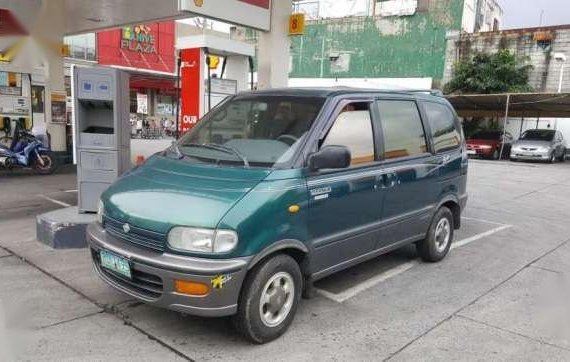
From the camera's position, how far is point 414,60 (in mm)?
27438

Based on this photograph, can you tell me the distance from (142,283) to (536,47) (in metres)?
25.1

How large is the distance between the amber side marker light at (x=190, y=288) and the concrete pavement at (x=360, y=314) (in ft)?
1.59

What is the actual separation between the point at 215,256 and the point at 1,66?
44.9 ft

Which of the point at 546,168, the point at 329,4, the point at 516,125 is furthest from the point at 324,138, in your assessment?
the point at 329,4

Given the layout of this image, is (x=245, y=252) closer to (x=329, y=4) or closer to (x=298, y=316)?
(x=298, y=316)

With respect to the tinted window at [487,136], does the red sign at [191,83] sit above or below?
above

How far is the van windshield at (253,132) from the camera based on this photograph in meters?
3.83

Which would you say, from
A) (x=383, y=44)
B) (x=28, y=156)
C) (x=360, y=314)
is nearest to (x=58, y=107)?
(x=28, y=156)

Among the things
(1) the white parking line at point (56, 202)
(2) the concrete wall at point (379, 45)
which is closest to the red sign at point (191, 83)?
(1) the white parking line at point (56, 202)

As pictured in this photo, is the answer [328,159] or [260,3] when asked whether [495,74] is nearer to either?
[260,3]

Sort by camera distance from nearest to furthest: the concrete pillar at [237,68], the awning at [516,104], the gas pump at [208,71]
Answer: the gas pump at [208,71]
the concrete pillar at [237,68]
the awning at [516,104]

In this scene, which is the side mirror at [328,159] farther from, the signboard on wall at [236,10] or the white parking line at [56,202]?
the white parking line at [56,202]

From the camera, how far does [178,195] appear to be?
3.41m

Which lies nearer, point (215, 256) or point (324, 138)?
point (215, 256)
